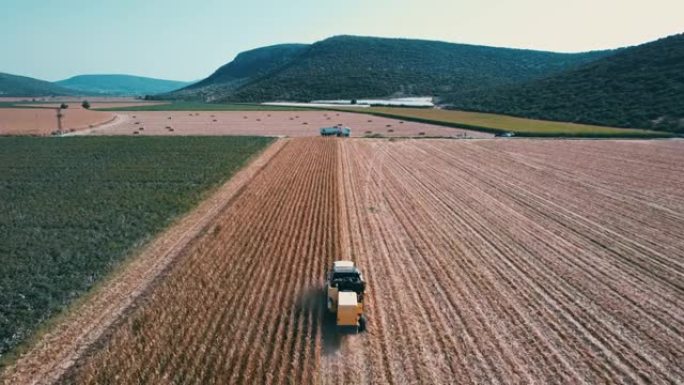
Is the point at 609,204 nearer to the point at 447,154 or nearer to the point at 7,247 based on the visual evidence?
the point at 447,154

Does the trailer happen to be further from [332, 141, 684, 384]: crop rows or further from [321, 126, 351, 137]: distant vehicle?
[332, 141, 684, 384]: crop rows

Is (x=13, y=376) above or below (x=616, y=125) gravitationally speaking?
below

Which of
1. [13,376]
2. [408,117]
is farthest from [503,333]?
[408,117]

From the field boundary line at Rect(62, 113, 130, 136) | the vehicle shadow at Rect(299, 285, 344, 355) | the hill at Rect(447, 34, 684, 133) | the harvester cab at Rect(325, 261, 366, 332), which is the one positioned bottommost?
the vehicle shadow at Rect(299, 285, 344, 355)

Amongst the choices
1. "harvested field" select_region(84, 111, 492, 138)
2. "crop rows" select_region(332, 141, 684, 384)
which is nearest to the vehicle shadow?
"crop rows" select_region(332, 141, 684, 384)

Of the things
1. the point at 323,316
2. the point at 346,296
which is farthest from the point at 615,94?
the point at 323,316

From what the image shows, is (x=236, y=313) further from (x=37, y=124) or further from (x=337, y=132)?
(x=37, y=124)
